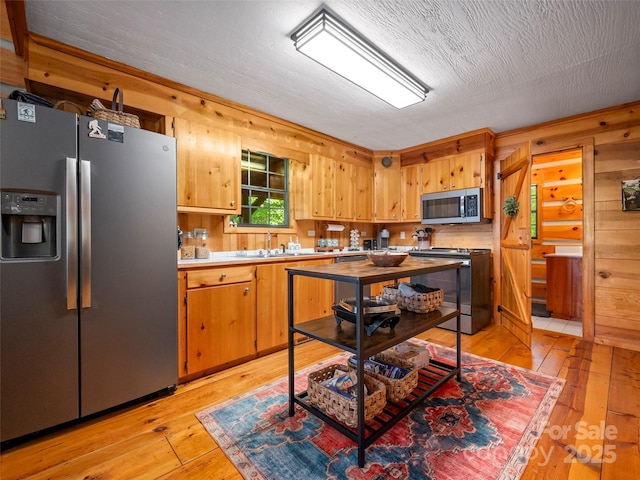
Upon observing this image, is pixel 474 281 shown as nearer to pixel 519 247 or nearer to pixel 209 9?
pixel 519 247

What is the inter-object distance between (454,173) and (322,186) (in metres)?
1.77

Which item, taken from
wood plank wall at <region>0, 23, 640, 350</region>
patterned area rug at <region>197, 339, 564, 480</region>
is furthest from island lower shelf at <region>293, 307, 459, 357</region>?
wood plank wall at <region>0, 23, 640, 350</region>

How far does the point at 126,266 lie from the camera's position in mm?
1896

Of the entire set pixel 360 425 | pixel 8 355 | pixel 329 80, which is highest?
pixel 329 80

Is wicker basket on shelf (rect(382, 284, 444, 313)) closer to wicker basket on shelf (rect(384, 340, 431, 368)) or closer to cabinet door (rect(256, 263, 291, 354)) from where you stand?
wicker basket on shelf (rect(384, 340, 431, 368))

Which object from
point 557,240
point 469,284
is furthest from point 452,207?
point 557,240

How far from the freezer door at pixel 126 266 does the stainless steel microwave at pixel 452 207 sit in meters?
3.28

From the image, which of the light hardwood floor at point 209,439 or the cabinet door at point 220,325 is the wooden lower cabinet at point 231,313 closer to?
the cabinet door at point 220,325

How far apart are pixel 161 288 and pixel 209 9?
176 cm

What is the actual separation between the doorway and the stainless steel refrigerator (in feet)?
14.4

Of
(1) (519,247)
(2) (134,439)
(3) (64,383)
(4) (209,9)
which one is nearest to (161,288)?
(3) (64,383)

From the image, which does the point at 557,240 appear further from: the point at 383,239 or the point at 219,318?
the point at 219,318

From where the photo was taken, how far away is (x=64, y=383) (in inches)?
67.2

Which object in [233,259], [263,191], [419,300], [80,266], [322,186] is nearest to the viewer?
[80,266]
